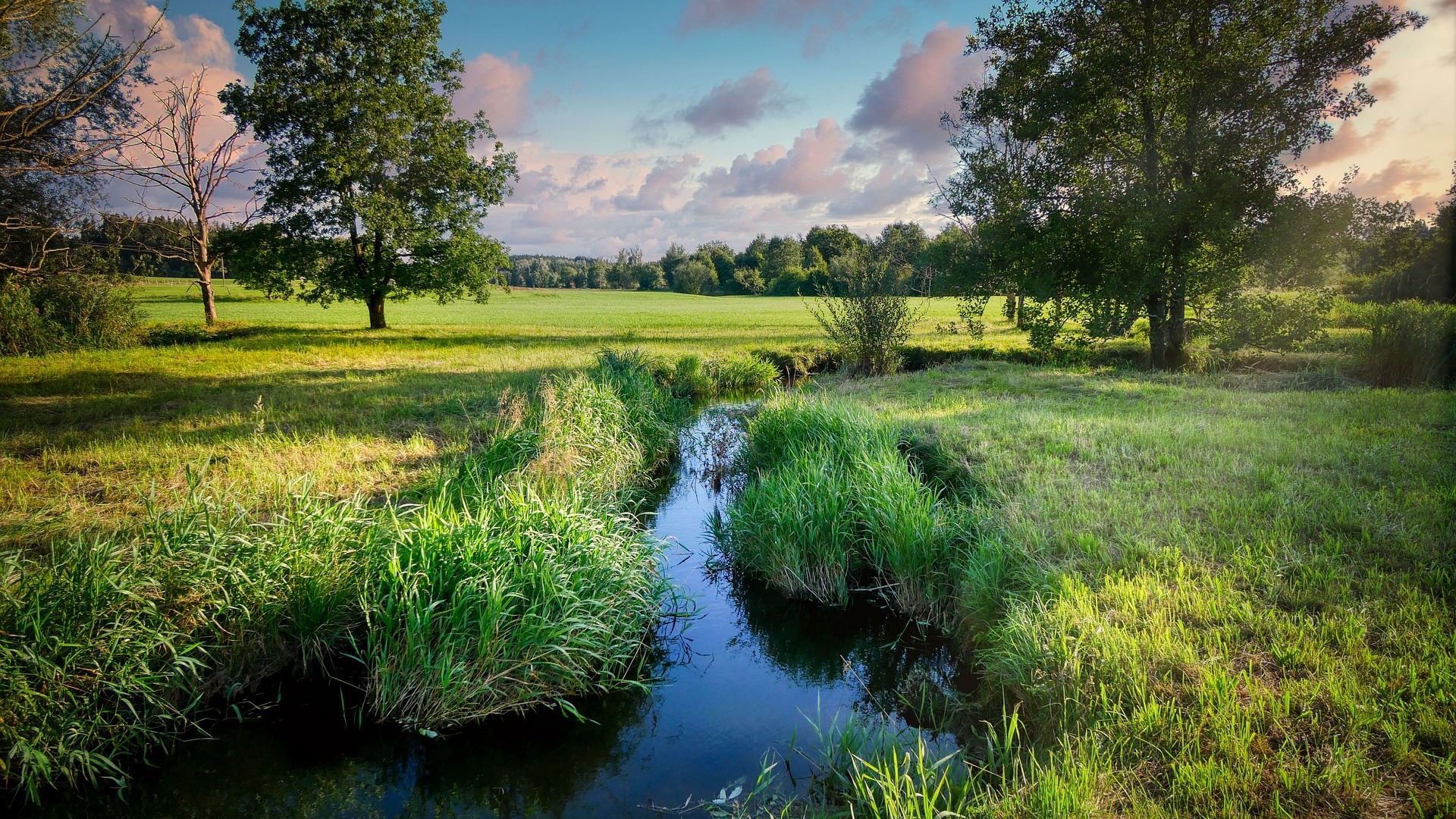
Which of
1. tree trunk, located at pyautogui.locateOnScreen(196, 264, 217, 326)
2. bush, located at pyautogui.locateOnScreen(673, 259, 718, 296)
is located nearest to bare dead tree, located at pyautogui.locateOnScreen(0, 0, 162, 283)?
tree trunk, located at pyautogui.locateOnScreen(196, 264, 217, 326)

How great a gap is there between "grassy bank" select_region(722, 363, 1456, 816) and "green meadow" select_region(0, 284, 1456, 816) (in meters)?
0.02

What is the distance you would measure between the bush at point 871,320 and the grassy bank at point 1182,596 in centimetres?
667

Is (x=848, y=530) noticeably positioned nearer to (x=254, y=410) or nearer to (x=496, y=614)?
(x=496, y=614)

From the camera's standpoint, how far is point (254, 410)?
9648mm

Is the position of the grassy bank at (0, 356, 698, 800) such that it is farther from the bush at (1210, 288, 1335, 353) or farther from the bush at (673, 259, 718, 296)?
the bush at (673, 259, 718, 296)

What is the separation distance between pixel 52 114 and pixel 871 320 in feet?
50.6

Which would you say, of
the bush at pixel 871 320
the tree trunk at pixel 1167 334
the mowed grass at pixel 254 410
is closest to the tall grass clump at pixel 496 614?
the mowed grass at pixel 254 410

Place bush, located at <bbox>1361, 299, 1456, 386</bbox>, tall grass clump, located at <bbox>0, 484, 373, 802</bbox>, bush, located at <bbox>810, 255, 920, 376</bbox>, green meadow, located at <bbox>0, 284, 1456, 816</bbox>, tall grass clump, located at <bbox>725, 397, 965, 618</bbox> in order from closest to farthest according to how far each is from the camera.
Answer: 1. green meadow, located at <bbox>0, 284, 1456, 816</bbox>
2. tall grass clump, located at <bbox>0, 484, 373, 802</bbox>
3. tall grass clump, located at <bbox>725, 397, 965, 618</bbox>
4. bush, located at <bbox>1361, 299, 1456, 386</bbox>
5. bush, located at <bbox>810, 255, 920, 376</bbox>

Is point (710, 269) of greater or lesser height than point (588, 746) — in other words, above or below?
above

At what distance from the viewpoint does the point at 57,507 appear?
5703 mm

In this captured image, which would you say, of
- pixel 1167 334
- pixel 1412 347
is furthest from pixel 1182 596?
pixel 1167 334

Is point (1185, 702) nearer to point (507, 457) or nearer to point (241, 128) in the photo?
point (507, 457)

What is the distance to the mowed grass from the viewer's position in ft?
20.6

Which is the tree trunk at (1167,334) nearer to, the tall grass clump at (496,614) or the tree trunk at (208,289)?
the tall grass clump at (496,614)
